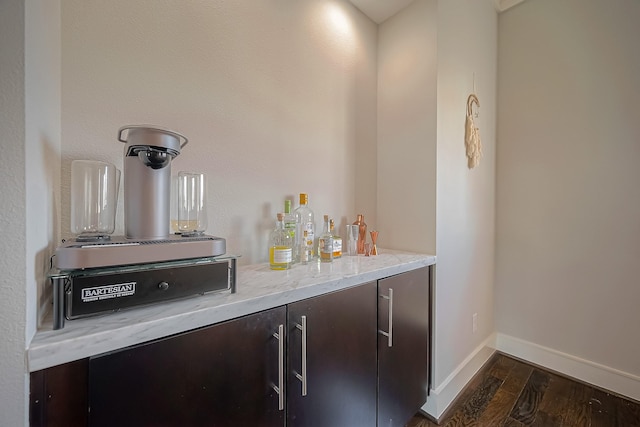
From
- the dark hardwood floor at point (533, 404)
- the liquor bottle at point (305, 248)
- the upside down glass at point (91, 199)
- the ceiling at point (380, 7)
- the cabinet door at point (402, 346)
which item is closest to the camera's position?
the upside down glass at point (91, 199)

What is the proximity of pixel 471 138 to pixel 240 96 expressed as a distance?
4.93ft

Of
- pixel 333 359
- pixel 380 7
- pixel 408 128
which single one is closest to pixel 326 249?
pixel 333 359

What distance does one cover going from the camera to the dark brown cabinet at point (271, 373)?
0.52m

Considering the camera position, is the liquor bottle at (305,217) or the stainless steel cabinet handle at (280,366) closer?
the stainless steel cabinet handle at (280,366)

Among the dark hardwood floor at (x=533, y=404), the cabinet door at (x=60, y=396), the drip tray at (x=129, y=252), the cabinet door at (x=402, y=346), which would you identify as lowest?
the dark hardwood floor at (x=533, y=404)

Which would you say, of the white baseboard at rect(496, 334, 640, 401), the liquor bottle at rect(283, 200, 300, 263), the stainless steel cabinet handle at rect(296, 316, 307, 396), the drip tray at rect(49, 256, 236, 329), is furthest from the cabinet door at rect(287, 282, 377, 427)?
the white baseboard at rect(496, 334, 640, 401)

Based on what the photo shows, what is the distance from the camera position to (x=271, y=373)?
2.50 feet

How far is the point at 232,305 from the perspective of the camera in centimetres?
69

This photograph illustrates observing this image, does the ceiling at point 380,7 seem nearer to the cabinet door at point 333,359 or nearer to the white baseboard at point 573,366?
the cabinet door at point 333,359

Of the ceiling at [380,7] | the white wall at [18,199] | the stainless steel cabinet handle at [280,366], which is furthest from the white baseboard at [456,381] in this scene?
the ceiling at [380,7]

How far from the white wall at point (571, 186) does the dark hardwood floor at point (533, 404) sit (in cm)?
16

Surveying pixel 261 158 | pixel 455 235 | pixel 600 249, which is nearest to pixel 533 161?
pixel 600 249

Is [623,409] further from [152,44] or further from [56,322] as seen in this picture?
[152,44]

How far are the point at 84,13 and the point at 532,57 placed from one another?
2763mm
